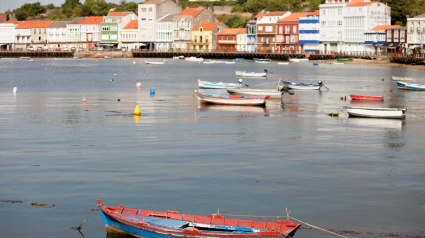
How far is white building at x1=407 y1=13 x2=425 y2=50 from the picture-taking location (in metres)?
132

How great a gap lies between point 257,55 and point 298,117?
117 m

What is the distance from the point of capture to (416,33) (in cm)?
13312

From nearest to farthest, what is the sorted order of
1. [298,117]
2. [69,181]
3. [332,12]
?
[69,181] < [298,117] < [332,12]

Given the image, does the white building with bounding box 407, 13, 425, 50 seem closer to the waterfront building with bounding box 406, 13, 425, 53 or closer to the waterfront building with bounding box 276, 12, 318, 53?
the waterfront building with bounding box 406, 13, 425, 53

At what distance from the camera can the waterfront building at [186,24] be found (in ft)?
588

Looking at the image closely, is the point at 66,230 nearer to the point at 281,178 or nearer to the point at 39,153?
the point at 281,178

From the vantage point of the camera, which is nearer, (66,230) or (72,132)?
(66,230)

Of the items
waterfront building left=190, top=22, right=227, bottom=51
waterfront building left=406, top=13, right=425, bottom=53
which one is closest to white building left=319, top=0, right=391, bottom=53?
waterfront building left=406, top=13, right=425, bottom=53

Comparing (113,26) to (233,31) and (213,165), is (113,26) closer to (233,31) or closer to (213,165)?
(233,31)

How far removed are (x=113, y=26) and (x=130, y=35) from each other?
230 inches

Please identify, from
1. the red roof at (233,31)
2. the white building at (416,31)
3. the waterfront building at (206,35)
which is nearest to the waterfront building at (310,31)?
the red roof at (233,31)

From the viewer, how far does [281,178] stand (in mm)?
26844

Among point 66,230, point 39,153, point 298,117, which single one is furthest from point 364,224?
point 298,117

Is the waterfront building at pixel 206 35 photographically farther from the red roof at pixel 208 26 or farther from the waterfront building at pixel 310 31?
the waterfront building at pixel 310 31
